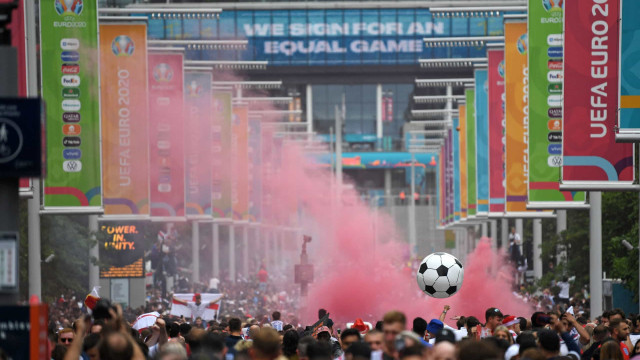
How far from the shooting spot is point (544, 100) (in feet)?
81.2

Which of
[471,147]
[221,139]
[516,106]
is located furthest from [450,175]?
[516,106]

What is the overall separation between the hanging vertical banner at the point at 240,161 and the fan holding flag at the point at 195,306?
19.7 meters

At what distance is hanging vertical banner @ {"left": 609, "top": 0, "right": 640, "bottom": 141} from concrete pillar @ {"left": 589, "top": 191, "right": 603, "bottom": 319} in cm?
848

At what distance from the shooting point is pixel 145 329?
14.5 meters

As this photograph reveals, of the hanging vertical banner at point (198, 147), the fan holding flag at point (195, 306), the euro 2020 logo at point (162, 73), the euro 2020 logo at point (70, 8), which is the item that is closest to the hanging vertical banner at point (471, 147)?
the hanging vertical banner at point (198, 147)

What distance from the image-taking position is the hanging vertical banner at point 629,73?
51.3ft

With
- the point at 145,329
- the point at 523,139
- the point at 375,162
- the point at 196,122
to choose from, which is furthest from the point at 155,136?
the point at 375,162

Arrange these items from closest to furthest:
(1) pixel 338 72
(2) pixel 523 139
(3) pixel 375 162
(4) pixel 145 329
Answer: (4) pixel 145 329 → (2) pixel 523 139 → (1) pixel 338 72 → (3) pixel 375 162

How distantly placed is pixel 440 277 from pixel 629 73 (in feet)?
13.8

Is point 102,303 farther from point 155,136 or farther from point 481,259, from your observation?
point 481,259

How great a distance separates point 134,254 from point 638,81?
24.8 m

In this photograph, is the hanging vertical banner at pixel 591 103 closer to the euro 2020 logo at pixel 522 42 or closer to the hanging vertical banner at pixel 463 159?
the euro 2020 logo at pixel 522 42

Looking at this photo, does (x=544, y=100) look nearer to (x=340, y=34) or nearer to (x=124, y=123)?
(x=124, y=123)

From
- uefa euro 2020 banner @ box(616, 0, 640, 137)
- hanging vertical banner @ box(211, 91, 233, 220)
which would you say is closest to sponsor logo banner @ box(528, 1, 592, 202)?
uefa euro 2020 banner @ box(616, 0, 640, 137)
